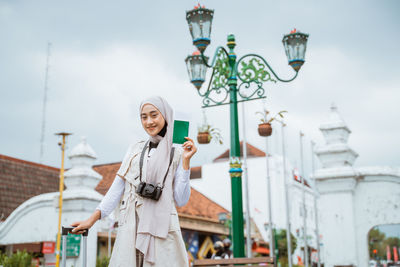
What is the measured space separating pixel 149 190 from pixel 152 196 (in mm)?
42

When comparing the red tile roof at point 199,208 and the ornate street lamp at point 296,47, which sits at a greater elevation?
the ornate street lamp at point 296,47

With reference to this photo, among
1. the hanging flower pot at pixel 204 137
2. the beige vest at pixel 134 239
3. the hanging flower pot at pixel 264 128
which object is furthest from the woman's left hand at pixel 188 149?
the hanging flower pot at pixel 204 137

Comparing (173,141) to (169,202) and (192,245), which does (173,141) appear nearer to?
(169,202)

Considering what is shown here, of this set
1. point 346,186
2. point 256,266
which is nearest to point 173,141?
point 256,266

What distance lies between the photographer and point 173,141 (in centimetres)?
304

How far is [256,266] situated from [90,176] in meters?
5.51

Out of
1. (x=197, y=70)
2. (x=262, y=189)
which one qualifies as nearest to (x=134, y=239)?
(x=197, y=70)

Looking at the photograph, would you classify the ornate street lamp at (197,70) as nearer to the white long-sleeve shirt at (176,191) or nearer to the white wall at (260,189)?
the white long-sleeve shirt at (176,191)

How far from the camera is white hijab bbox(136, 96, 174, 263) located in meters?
2.70

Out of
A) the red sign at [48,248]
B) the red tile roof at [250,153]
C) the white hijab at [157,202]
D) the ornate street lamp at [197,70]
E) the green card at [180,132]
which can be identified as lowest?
the red sign at [48,248]

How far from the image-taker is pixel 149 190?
2752 millimetres

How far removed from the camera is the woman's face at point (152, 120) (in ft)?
9.71

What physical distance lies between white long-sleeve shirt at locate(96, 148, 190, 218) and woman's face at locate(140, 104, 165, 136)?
0.13 m

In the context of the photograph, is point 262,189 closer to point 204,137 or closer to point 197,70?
point 204,137
